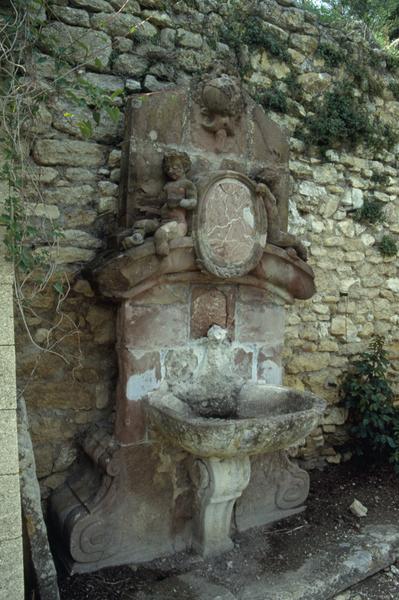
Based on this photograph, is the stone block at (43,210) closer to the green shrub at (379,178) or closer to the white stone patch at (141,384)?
the white stone patch at (141,384)

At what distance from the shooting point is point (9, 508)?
1894 mm

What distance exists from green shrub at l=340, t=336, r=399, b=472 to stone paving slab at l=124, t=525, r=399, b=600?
1.04 meters

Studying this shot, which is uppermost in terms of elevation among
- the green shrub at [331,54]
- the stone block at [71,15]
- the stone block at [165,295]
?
the green shrub at [331,54]

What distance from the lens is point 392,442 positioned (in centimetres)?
413

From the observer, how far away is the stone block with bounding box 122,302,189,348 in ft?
9.45

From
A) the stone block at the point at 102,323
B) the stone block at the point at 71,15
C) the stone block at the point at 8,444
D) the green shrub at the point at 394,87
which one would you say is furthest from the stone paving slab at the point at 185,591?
the green shrub at the point at 394,87

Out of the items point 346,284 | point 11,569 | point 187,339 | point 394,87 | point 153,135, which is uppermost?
point 394,87

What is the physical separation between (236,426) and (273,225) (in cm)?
137

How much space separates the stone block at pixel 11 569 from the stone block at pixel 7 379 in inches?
19.7

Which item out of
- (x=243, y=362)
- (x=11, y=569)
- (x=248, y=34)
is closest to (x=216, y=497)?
(x=243, y=362)

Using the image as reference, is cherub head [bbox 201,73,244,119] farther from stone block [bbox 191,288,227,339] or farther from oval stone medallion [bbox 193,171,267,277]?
stone block [bbox 191,288,227,339]

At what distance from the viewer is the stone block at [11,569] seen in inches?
73.8

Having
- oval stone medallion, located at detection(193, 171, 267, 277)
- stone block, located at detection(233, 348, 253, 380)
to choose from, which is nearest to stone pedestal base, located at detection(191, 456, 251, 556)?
stone block, located at detection(233, 348, 253, 380)

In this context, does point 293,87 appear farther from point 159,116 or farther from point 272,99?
point 159,116
